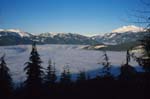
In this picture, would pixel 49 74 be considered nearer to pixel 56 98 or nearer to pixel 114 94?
pixel 56 98

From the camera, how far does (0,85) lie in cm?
3306

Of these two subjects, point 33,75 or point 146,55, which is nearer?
point 146,55

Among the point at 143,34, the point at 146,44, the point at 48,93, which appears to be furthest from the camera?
the point at 48,93

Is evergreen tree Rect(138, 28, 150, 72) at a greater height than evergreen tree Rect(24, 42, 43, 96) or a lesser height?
greater

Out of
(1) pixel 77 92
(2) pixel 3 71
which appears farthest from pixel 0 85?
(1) pixel 77 92

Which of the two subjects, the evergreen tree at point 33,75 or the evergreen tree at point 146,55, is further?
the evergreen tree at point 33,75

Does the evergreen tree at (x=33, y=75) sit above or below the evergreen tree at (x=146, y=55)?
below

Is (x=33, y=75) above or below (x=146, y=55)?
below

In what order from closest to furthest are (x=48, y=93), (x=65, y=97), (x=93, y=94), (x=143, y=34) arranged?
(x=143, y=34) → (x=93, y=94) → (x=65, y=97) → (x=48, y=93)

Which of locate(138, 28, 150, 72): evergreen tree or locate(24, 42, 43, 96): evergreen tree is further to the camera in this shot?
locate(24, 42, 43, 96): evergreen tree

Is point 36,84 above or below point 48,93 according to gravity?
above

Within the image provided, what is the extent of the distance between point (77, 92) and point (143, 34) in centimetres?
2866

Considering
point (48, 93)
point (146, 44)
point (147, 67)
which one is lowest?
point (48, 93)

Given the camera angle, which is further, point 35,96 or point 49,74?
point 49,74
